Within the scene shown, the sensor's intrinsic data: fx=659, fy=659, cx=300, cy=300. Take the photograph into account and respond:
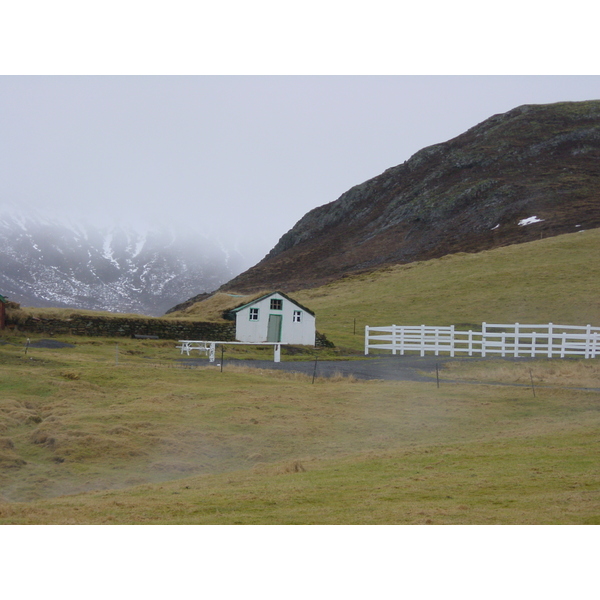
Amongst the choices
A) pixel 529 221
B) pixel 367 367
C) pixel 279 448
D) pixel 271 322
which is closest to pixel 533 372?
pixel 367 367

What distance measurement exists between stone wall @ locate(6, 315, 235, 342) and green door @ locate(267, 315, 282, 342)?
2235 mm

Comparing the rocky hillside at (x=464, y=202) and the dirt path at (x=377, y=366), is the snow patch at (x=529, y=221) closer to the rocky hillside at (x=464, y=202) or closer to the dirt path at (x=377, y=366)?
the rocky hillside at (x=464, y=202)

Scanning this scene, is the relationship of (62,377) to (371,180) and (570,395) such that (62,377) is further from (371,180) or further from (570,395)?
(371,180)

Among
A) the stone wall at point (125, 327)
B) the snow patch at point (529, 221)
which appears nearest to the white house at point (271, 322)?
the stone wall at point (125, 327)

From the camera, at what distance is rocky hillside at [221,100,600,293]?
91.4 metres

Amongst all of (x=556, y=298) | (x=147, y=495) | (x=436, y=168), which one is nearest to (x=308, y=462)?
(x=147, y=495)

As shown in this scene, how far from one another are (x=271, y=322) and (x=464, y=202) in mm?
77712

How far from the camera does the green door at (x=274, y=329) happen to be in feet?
131

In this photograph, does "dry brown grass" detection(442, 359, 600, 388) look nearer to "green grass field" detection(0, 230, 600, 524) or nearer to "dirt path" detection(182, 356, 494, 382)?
"green grass field" detection(0, 230, 600, 524)

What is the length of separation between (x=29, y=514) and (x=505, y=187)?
338ft

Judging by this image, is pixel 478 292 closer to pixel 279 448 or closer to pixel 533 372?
pixel 533 372

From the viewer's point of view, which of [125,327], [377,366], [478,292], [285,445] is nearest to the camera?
[285,445]

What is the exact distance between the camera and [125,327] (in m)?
36.8

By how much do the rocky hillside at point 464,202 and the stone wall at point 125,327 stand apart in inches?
2059
